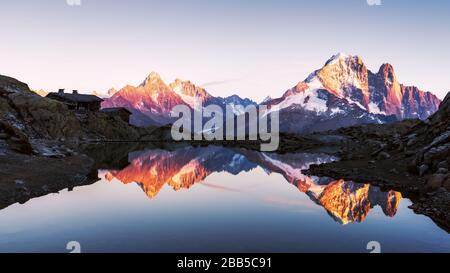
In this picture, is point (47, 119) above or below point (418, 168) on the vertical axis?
above

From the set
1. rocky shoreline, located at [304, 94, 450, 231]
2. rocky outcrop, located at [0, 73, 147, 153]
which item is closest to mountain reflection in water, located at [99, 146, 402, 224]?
rocky shoreline, located at [304, 94, 450, 231]

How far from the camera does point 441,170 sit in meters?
34.9

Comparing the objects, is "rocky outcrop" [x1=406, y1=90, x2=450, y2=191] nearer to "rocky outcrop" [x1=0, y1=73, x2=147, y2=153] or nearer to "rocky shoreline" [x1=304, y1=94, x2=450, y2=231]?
"rocky shoreline" [x1=304, y1=94, x2=450, y2=231]

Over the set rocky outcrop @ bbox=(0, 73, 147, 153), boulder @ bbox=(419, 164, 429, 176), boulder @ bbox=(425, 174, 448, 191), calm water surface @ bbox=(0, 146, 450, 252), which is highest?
rocky outcrop @ bbox=(0, 73, 147, 153)

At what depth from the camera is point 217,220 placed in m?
24.9

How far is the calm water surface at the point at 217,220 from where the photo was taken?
19233mm

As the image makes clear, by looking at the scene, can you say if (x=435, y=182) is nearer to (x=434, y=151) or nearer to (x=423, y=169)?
(x=423, y=169)

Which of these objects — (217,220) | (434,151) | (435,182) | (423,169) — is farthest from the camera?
(434,151)

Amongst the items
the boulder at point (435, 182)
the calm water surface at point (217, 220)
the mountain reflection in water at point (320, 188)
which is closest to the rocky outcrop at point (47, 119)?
the mountain reflection in water at point (320, 188)

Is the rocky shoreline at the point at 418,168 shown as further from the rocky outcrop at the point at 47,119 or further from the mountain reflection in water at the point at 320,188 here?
the rocky outcrop at the point at 47,119

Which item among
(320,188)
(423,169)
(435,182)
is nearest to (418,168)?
(423,169)

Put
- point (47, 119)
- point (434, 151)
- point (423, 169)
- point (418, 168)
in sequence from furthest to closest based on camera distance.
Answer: point (47, 119), point (418, 168), point (434, 151), point (423, 169)

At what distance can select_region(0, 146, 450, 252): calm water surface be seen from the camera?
19.2m

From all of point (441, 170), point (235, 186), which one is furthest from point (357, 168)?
point (235, 186)
